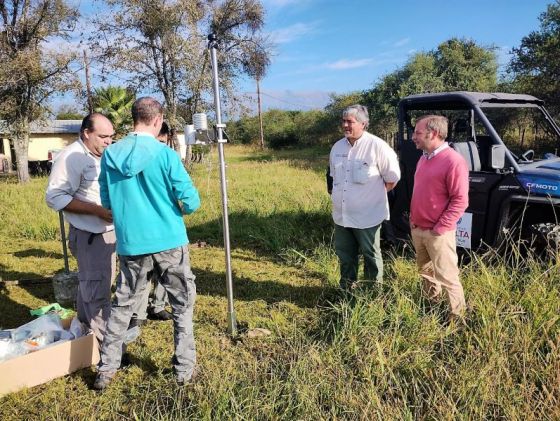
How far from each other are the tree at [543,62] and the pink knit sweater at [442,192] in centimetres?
1382

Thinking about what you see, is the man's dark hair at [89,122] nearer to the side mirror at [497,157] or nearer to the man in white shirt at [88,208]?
the man in white shirt at [88,208]

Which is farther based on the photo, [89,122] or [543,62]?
[543,62]

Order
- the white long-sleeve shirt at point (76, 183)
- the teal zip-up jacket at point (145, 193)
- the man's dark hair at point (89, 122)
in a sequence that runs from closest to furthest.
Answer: the teal zip-up jacket at point (145, 193), the white long-sleeve shirt at point (76, 183), the man's dark hair at point (89, 122)

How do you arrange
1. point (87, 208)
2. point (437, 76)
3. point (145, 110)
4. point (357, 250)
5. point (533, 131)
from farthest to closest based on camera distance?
point (437, 76) → point (533, 131) → point (357, 250) → point (87, 208) → point (145, 110)

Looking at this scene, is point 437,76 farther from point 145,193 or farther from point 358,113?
point 145,193

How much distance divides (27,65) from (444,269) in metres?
15.4

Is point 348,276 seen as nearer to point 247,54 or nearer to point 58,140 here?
point 247,54

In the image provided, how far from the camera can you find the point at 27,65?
46.8 feet

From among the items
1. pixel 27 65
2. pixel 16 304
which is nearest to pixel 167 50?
pixel 27 65

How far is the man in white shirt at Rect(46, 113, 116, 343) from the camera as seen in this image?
2.98 metres

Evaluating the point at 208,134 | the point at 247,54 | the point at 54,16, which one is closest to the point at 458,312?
the point at 208,134

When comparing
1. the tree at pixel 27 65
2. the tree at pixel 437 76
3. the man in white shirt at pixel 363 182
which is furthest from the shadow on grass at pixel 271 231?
the tree at pixel 437 76

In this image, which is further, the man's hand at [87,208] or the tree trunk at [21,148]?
the tree trunk at [21,148]

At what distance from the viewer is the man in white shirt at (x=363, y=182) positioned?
3520 mm
